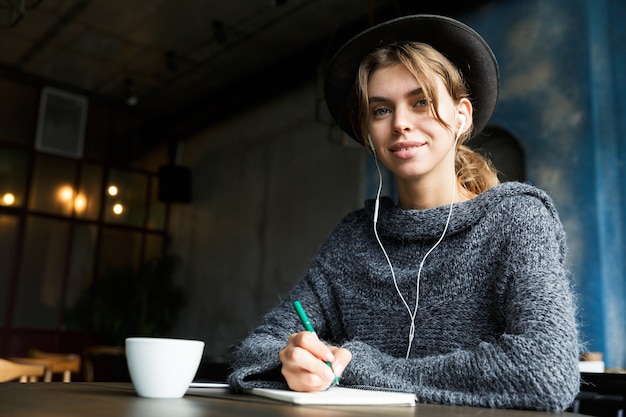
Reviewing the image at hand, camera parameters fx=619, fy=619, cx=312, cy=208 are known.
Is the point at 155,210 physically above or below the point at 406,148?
above

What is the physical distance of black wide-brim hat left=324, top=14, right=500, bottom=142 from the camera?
139 centimetres

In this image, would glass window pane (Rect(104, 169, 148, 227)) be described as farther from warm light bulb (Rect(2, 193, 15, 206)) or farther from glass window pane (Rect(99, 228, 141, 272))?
warm light bulb (Rect(2, 193, 15, 206))

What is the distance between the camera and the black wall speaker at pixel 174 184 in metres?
9.09

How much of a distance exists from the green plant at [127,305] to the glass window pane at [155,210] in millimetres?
848

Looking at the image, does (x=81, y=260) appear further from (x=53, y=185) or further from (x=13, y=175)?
(x=13, y=175)

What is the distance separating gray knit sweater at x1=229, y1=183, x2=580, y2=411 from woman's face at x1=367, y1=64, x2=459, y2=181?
111 millimetres

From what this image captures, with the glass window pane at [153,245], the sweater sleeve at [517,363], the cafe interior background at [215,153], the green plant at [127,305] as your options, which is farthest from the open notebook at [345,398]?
the glass window pane at [153,245]

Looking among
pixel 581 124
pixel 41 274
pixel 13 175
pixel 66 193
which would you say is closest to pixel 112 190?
pixel 66 193

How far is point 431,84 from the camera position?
1.33m

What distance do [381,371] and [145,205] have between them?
29.3 ft

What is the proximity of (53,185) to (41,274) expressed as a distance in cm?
125

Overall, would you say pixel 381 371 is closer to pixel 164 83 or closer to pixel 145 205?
pixel 164 83

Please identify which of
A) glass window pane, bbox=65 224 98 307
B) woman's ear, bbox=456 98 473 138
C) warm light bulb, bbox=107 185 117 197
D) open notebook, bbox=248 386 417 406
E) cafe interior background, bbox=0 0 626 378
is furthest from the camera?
warm light bulb, bbox=107 185 117 197

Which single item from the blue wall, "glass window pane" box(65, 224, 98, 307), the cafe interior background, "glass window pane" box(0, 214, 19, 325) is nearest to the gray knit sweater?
the blue wall
